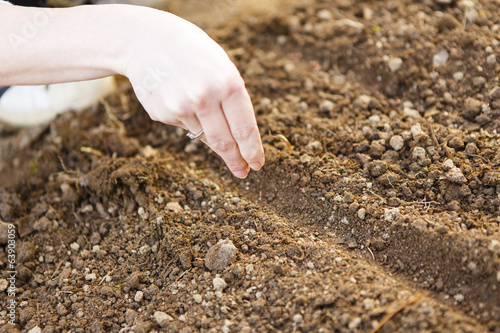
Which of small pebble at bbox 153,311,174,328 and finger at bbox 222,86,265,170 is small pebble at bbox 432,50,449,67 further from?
small pebble at bbox 153,311,174,328

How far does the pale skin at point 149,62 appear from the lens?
3.39 ft

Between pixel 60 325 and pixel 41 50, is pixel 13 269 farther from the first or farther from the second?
pixel 41 50

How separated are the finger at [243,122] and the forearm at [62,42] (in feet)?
1.02

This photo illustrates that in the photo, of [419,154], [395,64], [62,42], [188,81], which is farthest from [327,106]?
[62,42]

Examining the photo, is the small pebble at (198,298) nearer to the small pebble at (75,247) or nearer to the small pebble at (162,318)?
the small pebble at (162,318)

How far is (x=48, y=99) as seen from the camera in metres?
1.89

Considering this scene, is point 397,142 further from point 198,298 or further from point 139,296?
point 139,296

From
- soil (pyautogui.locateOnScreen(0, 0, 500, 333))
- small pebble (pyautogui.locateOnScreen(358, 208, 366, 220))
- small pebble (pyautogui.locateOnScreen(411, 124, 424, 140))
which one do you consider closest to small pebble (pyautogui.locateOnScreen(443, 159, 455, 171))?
soil (pyautogui.locateOnScreen(0, 0, 500, 333))

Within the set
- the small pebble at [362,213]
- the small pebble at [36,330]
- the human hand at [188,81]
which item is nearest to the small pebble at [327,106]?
the small pebble at [362,213]

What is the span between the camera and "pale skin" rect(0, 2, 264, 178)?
1.03 m

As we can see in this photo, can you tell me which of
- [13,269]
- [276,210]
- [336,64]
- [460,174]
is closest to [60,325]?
[13,269]

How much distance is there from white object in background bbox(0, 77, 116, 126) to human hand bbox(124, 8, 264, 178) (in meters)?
0.85

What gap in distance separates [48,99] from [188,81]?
1.14 m

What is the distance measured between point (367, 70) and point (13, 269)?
1.47 meters
